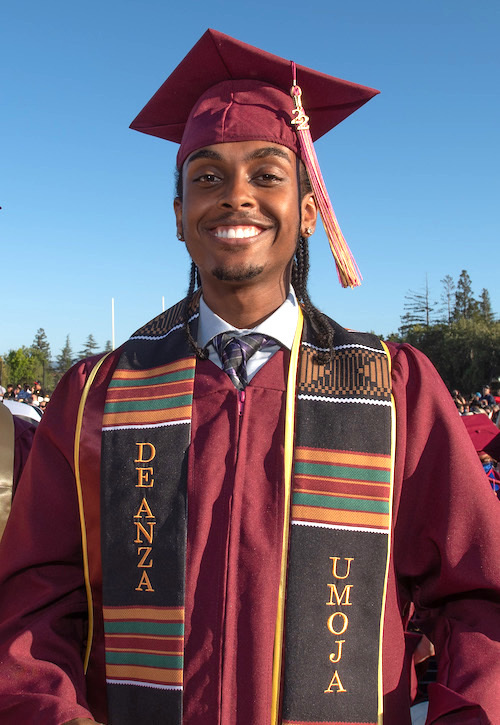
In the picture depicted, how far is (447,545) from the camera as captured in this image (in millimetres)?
1679

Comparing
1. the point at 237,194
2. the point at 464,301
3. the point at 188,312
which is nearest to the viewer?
the point at 237,194

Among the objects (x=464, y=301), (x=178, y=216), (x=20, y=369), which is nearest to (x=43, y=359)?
(x=20, y=369)

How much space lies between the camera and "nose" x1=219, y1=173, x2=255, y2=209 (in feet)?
6.38

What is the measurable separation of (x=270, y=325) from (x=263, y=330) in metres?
0.03

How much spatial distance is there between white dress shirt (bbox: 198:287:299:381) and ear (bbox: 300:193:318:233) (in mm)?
314

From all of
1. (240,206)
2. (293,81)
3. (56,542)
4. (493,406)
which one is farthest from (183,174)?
(493,406)

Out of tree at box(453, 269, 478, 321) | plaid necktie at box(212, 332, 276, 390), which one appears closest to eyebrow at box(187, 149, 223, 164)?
plaid necktie at box(212, 332, 276, 390)

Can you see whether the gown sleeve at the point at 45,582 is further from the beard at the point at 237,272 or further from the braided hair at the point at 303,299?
the beard at the point at 237,272

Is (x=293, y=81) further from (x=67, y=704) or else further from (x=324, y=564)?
(x=67, y=704)

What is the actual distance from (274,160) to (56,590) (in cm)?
139

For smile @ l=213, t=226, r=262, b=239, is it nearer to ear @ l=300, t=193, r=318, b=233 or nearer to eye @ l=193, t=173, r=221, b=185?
eye @ l=193, t=173, r=221, b=185

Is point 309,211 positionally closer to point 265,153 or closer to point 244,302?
point 265,153

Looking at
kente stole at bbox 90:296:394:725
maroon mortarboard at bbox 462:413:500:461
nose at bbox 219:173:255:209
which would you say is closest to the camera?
kente stole at bbox 90:296:394:725

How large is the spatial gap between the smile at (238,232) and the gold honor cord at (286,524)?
341mm
